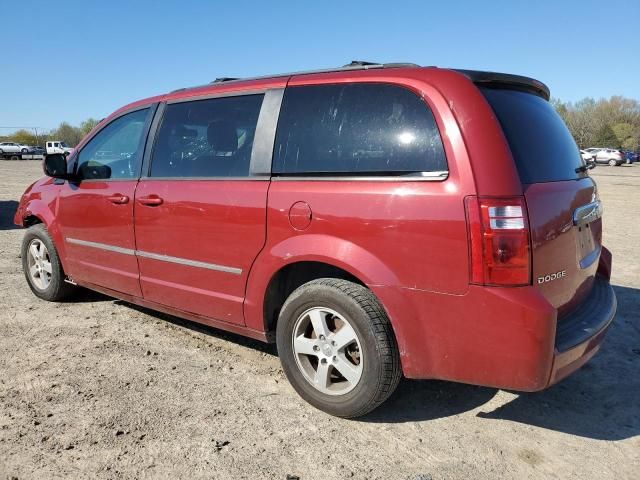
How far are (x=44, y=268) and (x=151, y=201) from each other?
6.63 ft

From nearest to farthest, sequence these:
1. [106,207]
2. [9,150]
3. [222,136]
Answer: [222,136] → [106,207] → [9,150]

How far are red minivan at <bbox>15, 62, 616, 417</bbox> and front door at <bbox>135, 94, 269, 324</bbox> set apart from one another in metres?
0.01

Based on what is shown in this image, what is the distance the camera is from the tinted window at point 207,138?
3.40 metres

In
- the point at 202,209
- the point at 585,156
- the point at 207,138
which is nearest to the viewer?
the point at 202,209

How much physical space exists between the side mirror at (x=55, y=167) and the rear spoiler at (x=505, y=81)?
11.5ft

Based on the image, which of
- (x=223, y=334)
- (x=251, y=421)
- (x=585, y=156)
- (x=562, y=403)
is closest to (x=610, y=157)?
(x=585, y=156)

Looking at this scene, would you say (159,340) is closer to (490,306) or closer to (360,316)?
(360,316)

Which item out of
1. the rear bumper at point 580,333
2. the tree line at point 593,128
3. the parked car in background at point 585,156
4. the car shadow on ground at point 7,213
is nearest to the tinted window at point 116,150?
the rear bumper at point 580,333

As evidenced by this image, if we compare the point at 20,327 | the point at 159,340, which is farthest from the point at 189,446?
the point at 20,327

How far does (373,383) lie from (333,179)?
112 cm

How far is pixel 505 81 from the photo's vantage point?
286 centimetres

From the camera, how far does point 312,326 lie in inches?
120

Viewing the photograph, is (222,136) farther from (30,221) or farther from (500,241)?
(30,221)

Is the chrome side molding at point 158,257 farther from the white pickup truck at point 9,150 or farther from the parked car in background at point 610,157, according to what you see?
the white pickup truck at point 9,150
